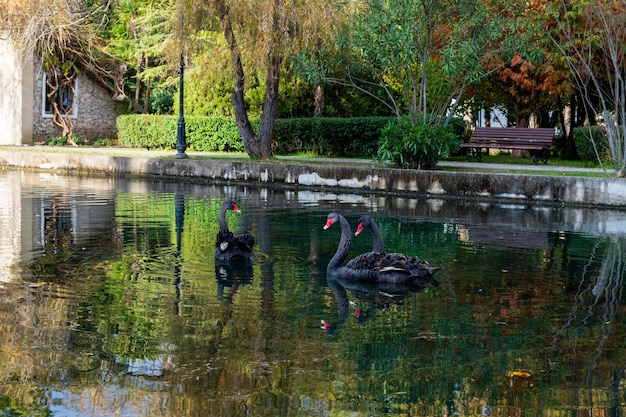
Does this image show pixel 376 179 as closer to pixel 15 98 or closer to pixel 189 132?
pixel 189 132

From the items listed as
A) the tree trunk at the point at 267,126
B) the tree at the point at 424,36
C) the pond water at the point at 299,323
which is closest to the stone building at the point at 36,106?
the tree trunk at the point at 267,126

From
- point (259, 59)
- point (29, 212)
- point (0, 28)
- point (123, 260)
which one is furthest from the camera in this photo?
point (0, 28)

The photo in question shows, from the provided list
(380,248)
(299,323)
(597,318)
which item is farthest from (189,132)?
(597,318)

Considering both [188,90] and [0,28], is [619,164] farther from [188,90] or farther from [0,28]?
[0,28]

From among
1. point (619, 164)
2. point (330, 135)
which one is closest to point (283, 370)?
point (619, 164)

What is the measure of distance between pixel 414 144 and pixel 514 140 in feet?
18.6

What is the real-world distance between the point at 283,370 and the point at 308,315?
2176mm

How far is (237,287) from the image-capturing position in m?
11.3

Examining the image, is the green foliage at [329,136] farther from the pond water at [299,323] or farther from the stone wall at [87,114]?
the pond water at [299,323]

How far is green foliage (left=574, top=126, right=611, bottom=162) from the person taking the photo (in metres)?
28.8

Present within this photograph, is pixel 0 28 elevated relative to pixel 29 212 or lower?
elevated

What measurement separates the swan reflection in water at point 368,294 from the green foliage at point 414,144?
1314 centimetres

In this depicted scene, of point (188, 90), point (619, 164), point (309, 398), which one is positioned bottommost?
point (309, 398)

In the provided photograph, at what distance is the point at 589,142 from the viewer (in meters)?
29.5
